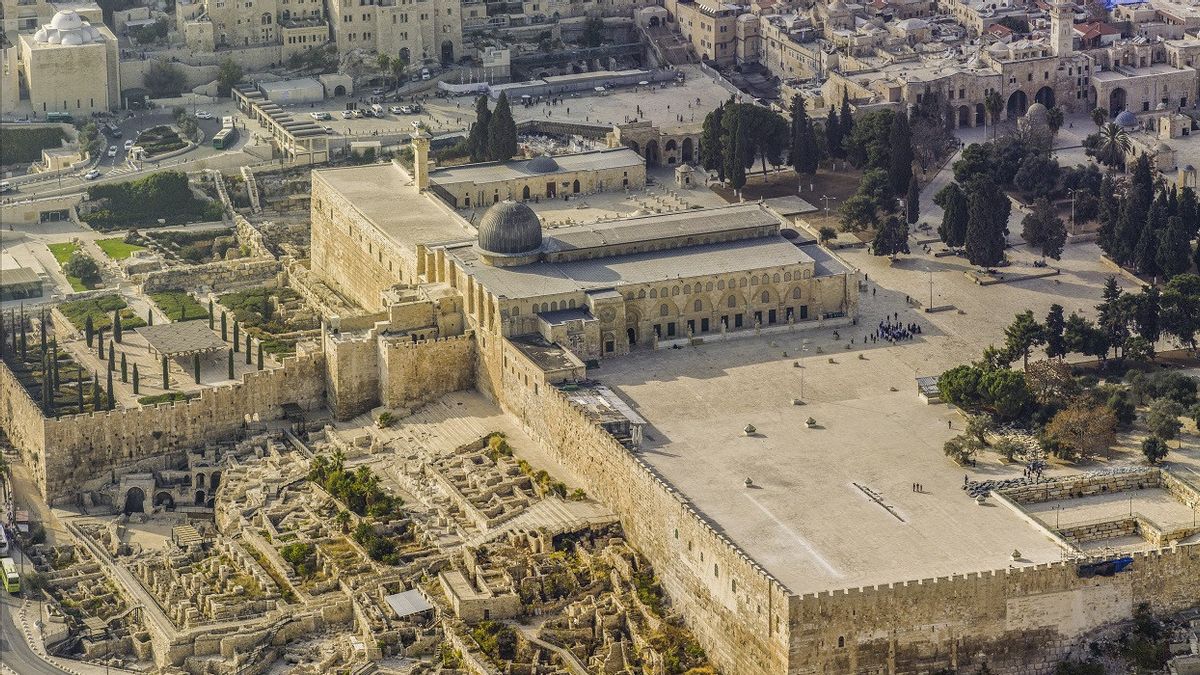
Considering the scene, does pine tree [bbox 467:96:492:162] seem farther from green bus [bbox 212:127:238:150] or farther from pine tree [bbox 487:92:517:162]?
green bus [bbox 212:127:238:150]

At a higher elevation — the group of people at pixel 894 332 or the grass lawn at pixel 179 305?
the group of people at pixel 894 332

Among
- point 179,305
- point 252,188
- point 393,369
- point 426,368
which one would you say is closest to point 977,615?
point 426,368

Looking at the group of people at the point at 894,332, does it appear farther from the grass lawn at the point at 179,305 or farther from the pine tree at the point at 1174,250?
the grass lawn at the point at 179,305

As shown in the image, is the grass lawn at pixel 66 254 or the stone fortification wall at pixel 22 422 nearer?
the stone fortification wall at pixel 22 422

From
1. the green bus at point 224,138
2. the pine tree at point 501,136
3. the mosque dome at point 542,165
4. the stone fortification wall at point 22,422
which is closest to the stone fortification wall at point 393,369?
the stone fortification wall at point 22,422

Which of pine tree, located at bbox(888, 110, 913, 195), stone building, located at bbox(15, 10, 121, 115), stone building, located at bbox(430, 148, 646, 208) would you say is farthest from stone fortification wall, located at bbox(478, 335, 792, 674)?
stone building, located at bbox(15, 10, 121, 115)

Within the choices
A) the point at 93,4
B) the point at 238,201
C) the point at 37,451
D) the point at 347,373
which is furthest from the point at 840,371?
the point at 93,4

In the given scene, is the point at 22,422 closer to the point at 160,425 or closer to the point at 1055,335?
the point at 160,425
